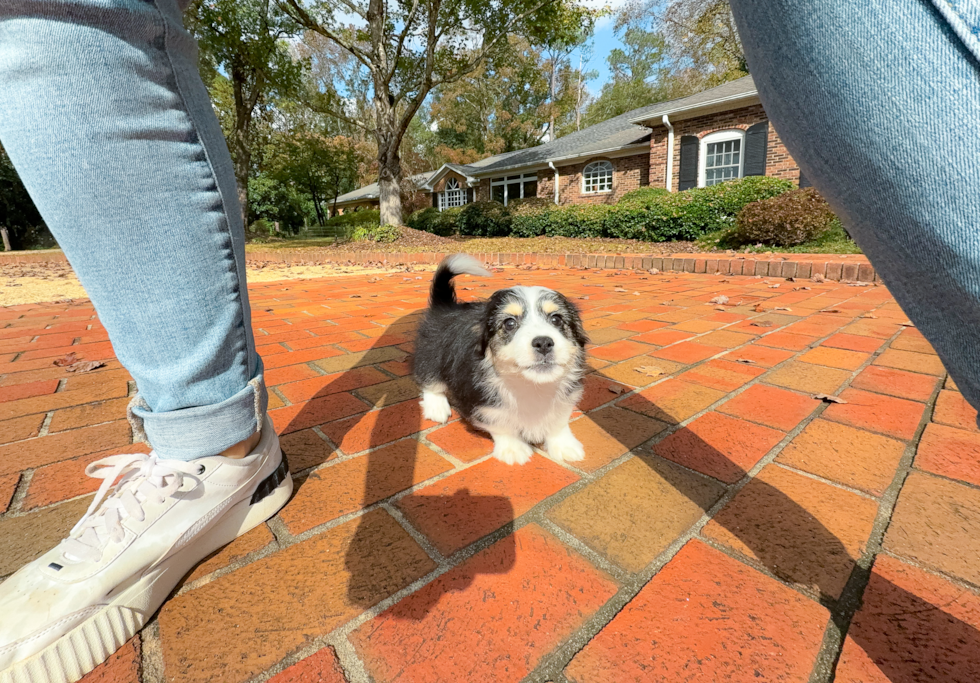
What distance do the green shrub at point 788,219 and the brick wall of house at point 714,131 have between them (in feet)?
18.9

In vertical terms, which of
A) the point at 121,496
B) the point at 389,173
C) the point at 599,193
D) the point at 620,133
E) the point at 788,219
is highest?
the point at 620,133

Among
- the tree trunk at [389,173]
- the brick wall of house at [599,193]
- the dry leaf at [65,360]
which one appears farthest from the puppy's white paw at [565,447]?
the brick wall of house at [599,193]

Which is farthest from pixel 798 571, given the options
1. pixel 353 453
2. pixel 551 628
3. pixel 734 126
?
pixel 734 126

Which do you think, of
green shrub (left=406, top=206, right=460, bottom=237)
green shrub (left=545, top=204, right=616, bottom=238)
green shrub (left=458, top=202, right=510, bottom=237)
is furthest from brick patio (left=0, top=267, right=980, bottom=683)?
green shrub (left=406, top=206, right=460, bottom=237)

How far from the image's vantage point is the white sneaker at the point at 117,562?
3.09 ft

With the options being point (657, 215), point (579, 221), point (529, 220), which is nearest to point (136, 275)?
point (657, 215)

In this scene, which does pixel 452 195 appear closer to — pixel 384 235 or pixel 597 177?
pixel 597 177

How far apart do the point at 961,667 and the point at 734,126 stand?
19216mm

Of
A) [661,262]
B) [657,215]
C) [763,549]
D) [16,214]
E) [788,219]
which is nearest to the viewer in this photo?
[763,549]

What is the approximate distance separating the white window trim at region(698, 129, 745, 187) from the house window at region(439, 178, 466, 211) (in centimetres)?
1811

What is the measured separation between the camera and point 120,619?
40.6 inches

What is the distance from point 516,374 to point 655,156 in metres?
19.8

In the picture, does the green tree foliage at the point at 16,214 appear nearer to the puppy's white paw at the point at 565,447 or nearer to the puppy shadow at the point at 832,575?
the puppy's white paw at the point at 565,447

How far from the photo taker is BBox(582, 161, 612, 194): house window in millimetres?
21844
